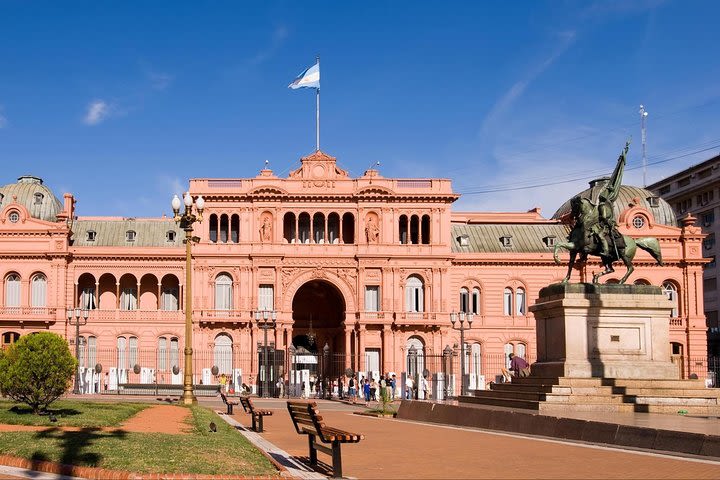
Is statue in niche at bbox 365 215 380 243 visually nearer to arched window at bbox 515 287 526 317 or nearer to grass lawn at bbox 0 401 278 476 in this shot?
arched window at bbox 515 287 526 317

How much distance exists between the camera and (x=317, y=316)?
233 feet

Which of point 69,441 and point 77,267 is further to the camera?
point 77,267

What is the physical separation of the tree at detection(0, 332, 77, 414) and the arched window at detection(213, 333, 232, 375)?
39237 mm

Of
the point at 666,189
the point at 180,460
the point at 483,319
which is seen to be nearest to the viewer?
the point at 180,460

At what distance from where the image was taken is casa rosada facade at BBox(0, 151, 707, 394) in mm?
64938

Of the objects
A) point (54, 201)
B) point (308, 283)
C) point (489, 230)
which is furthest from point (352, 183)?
point (54, 201)

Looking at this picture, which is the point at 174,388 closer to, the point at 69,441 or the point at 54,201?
the point at 54,201

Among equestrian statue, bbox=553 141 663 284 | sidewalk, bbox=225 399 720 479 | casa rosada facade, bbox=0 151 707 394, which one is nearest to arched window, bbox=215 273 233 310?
casa rosada facade, bbox=0 151 707 394

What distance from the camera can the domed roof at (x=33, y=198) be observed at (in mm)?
71875

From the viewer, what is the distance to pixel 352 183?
218ft

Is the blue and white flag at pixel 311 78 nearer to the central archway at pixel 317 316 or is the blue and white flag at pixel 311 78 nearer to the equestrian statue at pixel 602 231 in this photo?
the central archway at pixel 317 316

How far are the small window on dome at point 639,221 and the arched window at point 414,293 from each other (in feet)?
59.9

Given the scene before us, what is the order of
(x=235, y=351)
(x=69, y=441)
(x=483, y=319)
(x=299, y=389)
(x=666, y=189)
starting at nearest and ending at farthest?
(x=69, y=441) < (x=299, y=389) < (x=235, y=351) < (x=483, y=319) < (x=666, y=189)

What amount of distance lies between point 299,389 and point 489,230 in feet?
87.1
